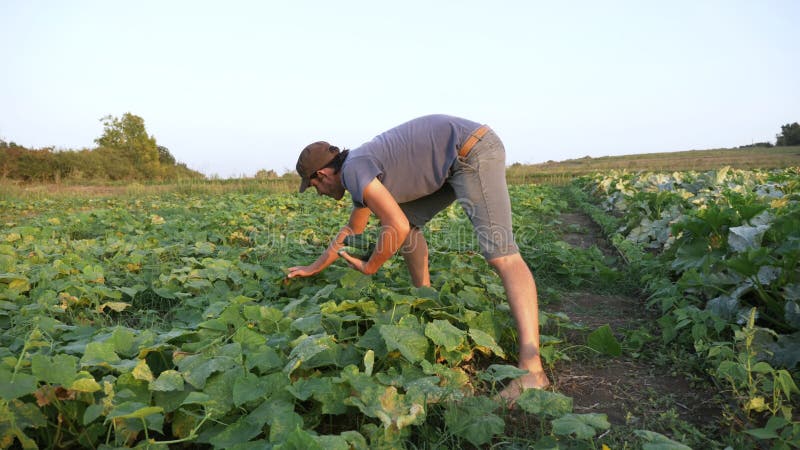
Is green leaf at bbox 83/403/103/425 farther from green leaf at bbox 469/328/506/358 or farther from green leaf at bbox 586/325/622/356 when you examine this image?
green leaf at bbox 586/325/622/356

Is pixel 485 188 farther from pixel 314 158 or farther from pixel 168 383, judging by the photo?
pixel 168 383

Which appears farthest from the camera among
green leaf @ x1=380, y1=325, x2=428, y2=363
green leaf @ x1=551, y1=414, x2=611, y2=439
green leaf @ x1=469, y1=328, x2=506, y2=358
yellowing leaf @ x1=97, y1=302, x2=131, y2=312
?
yellowing leaf @ x1=97, y1=302, x2=131, y2=312

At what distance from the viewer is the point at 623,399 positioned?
7.33 ft

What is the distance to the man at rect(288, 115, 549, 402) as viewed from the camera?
2.35 metres

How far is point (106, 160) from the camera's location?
3319cm

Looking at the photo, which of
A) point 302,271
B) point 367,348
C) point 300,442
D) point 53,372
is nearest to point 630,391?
point 367,348

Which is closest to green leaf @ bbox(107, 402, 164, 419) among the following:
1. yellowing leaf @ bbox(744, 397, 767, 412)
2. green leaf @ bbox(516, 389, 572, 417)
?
green leaf @ bbox(516, 389, 572, 417)

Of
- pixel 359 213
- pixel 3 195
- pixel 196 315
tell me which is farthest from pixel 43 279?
pixel 3 195

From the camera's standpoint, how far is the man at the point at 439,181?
7.70ft

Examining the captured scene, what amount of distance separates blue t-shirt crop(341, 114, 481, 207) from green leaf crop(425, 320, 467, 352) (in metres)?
0.76

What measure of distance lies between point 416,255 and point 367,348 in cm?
115

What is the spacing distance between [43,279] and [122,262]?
0.91 metres

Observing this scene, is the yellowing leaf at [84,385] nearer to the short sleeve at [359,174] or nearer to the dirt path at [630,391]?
the short sleeve at [359,174]

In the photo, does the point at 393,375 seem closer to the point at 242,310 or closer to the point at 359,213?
the point at 242,310
